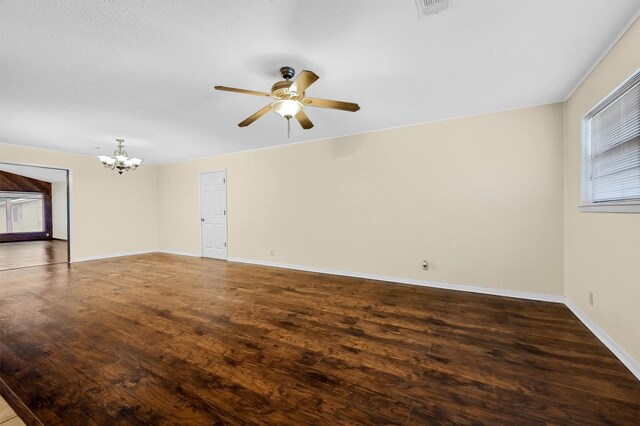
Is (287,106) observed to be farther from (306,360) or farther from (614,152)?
(614,152)

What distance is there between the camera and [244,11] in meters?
1.69

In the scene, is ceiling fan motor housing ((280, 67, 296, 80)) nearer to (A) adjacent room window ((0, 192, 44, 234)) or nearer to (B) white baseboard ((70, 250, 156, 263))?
(B) white baseboard ((70, 250, 156, 263))

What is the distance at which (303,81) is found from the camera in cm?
203

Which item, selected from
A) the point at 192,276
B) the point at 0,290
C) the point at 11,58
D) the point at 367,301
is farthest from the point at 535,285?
the point at 0,290

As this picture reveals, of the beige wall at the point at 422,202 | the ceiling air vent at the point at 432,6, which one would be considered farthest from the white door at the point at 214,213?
the ceiling air vent at the point at 432,6

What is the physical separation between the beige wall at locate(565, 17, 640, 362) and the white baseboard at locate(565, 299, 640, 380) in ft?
0.14

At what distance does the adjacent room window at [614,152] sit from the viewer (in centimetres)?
195

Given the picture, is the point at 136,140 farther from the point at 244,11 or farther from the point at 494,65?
the point at 494,65

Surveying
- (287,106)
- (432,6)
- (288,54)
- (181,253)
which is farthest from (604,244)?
(181,253)

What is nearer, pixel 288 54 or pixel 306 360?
pixel 306 360

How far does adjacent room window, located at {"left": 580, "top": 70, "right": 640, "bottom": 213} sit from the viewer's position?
1.95 m

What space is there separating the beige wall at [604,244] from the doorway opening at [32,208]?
40.6ft

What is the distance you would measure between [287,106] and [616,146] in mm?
2790

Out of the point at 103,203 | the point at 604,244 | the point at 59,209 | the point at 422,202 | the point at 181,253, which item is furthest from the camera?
the point at 59,209
